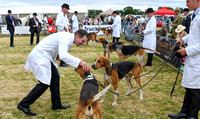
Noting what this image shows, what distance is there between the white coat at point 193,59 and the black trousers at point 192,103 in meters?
0.16

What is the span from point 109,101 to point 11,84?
345 centimetres

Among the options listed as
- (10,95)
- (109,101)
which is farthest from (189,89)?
(10,95)

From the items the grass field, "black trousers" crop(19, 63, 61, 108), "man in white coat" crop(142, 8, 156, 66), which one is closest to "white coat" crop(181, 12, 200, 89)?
the grass field

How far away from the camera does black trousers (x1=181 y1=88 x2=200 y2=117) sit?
10.4ft

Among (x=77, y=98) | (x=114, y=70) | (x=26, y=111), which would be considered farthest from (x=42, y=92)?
(x=114, y=70)

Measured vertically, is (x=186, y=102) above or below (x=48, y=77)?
below

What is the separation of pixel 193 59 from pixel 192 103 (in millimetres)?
881

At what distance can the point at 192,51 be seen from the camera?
2.95 meters

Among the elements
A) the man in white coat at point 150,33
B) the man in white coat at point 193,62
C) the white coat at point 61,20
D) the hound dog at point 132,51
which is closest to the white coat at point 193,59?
the man in white coat at point 193,62

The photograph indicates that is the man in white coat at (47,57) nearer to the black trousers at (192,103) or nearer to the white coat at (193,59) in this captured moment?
the white coat at (193,59)

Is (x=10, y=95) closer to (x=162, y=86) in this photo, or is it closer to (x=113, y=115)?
(x=113, y=115)

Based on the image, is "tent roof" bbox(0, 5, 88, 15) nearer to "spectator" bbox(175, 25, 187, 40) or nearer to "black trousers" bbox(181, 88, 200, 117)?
"spectator" bbox(175, 25, 187, 40)

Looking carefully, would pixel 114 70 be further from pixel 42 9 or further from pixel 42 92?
pixel 42 9

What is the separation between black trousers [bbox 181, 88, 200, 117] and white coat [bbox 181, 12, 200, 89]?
0.53 ft
